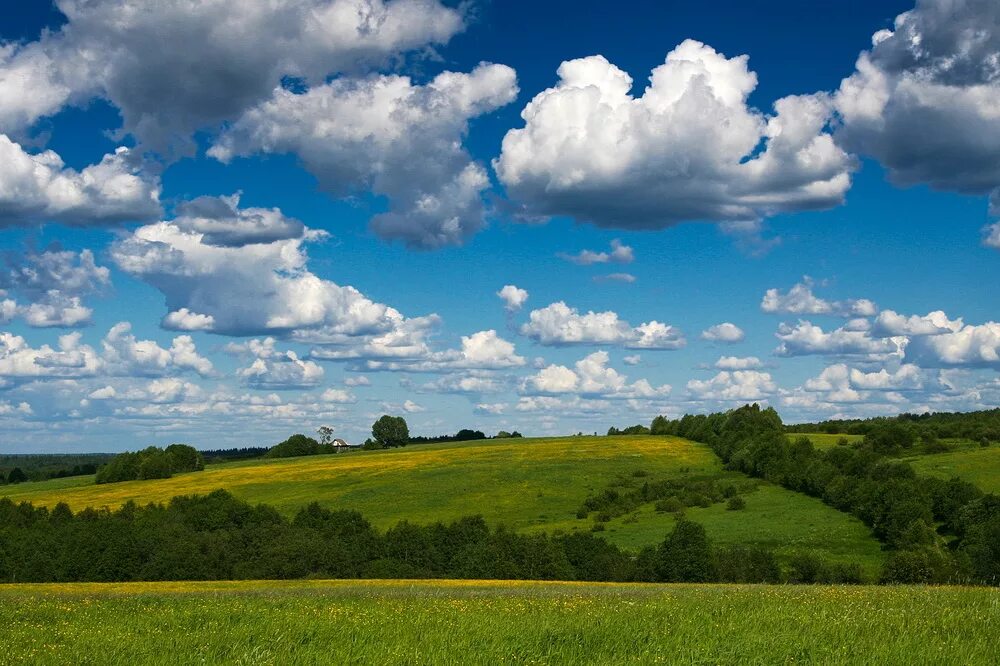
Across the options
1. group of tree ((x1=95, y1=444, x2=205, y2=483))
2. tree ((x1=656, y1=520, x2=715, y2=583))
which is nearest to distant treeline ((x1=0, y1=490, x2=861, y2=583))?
tree ((x1=656, y1=520, x2=715, y2=583))

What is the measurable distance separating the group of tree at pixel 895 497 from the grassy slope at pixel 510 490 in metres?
2.94

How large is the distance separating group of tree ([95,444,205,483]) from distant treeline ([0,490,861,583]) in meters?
65.0

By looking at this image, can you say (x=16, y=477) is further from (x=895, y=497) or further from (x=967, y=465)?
(x=967, y=465)

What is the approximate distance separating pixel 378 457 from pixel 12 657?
523 feet

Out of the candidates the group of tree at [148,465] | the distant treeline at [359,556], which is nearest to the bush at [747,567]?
the distant treeline at [359,556]

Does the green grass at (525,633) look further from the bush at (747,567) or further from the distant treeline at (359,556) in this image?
the bush at (747,567)

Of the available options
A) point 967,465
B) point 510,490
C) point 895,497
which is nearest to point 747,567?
point 895,497

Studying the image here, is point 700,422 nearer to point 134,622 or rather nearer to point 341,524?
point 341,524

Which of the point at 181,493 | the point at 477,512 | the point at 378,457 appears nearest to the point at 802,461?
the point at 477,512

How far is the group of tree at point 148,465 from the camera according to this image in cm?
15900

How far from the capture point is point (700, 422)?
650 feet

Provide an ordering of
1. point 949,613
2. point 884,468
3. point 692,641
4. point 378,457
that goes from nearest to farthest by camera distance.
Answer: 1. point 692,641
2. point 949,613
3. point 884,468
4. point 378,457

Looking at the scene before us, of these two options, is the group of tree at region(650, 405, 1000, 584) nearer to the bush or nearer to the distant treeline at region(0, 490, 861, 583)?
the distant treeline at region(0, 490, 861, 583)

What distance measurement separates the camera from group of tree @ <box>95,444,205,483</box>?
522 ft
